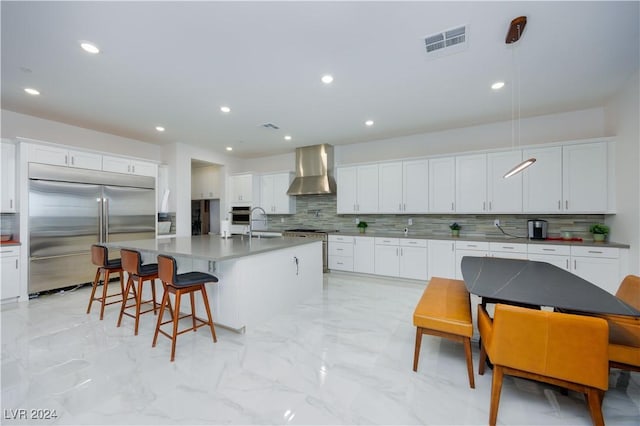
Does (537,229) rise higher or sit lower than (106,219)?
lower

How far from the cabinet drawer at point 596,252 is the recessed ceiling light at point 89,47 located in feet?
20.1

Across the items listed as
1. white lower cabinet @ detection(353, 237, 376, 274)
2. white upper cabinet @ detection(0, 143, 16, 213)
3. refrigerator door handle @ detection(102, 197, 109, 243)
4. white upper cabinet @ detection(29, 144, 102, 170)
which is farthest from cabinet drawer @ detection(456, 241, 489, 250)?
white upper cabinet @ detection(0, 143, 16, 213)

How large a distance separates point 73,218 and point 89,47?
3.06 metres

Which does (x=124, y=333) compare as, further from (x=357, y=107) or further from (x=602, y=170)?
(x=602, y=170)

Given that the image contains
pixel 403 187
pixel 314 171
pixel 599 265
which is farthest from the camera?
pixel 314 171

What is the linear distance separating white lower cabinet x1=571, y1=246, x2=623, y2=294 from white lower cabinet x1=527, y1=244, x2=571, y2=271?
2.4 inches

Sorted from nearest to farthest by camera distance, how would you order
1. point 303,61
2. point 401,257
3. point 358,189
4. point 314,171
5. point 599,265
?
1. point 303,61
2. point 599,265
3. point 401,257
4. point 358,189
5. point 314,171

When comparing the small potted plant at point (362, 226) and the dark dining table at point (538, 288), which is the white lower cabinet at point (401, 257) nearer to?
the small potted plant at point (362, 226)

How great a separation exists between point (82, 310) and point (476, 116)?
6.40 meters

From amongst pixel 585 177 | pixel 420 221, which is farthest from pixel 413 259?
pixel 585 177

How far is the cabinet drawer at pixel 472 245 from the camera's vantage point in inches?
166

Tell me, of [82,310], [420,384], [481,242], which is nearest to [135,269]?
[82,310]

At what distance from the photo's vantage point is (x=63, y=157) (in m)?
4.18

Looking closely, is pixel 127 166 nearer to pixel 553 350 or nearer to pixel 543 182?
pixel 553 350
